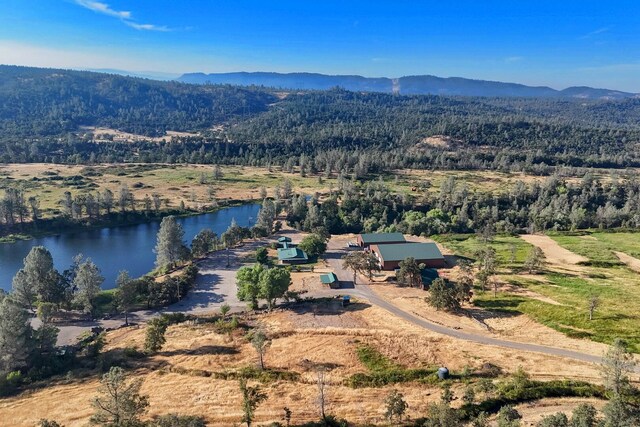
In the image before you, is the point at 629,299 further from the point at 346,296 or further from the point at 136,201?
the point at 136,201

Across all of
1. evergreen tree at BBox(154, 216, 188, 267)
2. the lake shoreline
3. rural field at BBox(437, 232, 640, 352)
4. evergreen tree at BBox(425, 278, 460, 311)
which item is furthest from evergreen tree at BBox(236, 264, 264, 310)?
the lake shoreline

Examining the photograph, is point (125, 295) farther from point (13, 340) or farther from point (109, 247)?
point (109, 247)

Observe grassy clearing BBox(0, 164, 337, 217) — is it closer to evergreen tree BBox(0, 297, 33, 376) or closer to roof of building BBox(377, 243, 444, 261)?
roof of building BBox(377, 243, 444, 261)

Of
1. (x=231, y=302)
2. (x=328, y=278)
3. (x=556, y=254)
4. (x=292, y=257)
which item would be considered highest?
(x=556, y=254)

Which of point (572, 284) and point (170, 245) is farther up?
point (572, 284)

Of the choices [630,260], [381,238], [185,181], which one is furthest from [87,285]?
[185,181]

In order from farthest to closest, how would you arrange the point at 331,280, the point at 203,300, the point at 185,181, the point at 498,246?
the point at 185,181 < the point at 498,246 < the point at 331,280 < the point at 203,300

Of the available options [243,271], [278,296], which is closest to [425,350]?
[278,296]
